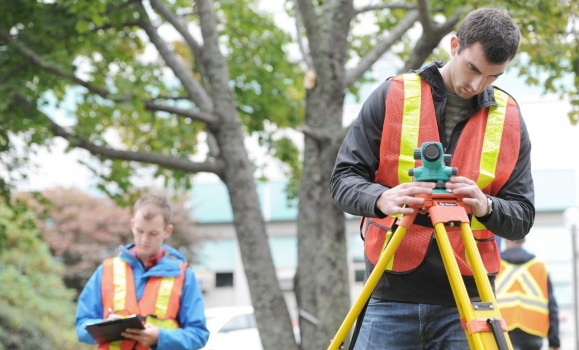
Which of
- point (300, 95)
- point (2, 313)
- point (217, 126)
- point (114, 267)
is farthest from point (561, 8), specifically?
point (2, 313)

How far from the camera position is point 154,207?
5.00 m

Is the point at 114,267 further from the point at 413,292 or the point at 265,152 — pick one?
the point at 265,152

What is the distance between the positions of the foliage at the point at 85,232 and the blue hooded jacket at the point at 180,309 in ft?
67.0

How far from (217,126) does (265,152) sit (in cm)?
349

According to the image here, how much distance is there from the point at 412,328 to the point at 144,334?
1.89 m

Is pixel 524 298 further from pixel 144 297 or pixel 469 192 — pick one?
pixel 469 192

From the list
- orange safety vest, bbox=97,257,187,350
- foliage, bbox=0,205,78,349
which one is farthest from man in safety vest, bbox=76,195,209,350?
foliage, bbox=0,205,78,349

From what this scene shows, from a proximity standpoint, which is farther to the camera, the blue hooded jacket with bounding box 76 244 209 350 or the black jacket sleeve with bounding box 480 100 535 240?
the blue hooded jacket with bounding box 76 244 209 350

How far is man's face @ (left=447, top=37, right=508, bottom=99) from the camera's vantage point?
296 cm

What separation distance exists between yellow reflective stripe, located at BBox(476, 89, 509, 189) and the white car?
5.96 m

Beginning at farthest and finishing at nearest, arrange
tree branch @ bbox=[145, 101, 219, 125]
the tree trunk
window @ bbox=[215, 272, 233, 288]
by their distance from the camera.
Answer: window @ bbox=[215, 272, 233, 288] < tree branch @ bbox=[145, 101, 219, 125] < the tree trunk

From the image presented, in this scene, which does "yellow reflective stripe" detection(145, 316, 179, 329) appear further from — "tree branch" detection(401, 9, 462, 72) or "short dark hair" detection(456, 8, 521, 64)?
"tree branch" detection(401, 9, 462, 72)

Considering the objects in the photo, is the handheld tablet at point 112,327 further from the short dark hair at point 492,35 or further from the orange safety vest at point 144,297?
the short dark hair at point 492,35

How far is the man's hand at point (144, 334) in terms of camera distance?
4.60 metres
